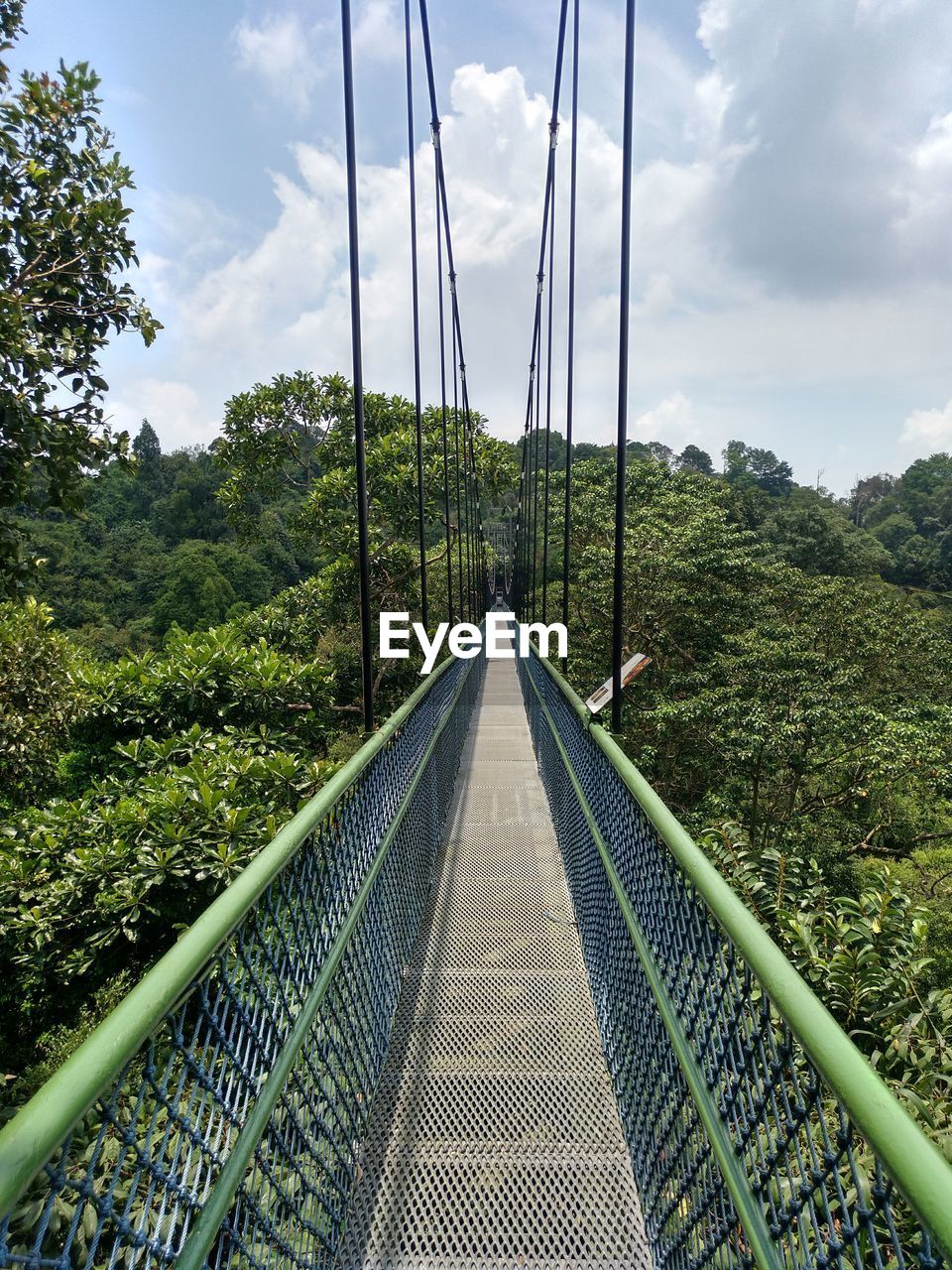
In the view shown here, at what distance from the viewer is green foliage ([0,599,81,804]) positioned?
203 inches

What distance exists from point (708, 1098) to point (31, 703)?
5723 mm

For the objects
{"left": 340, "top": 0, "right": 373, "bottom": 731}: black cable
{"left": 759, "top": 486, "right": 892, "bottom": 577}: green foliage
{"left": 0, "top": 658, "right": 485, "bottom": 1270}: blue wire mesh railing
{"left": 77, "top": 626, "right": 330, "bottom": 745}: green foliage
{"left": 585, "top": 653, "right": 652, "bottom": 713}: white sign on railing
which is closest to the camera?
{"left": 0, "top": 658, "right": 485, "bottom": 1270}: blue wire mesh railing

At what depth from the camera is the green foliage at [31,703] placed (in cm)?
516

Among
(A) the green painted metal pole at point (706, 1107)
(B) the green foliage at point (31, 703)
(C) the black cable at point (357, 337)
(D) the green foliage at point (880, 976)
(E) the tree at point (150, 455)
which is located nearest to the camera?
(A) the green painted metal pole at point (706, 1107)

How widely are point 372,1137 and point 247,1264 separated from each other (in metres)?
0.68

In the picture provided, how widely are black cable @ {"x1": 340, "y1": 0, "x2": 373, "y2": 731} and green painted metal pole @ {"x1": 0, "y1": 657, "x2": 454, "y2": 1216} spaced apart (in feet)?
6.31

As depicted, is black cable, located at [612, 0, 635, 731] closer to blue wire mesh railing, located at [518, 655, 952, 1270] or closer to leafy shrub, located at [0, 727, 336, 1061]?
blue wire mesh railing, located at [518, 655, 952, 1270]

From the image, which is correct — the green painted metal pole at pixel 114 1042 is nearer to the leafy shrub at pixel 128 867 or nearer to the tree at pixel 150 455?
the leafy shrub at pixel 128 867

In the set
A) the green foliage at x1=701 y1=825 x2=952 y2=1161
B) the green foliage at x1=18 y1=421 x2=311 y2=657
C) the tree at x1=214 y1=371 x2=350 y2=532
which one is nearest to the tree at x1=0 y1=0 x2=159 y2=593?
the green foliage at x1=701 y1=825 x2=952 y2=1161

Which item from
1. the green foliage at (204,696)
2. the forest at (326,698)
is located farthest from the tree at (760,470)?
the green foliage at (204,696)

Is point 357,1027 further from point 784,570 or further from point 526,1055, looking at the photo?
point 784,570

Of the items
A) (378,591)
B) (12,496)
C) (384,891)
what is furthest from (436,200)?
(384,891)

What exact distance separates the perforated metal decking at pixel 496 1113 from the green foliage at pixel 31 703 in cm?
383

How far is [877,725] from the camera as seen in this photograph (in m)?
7.90
